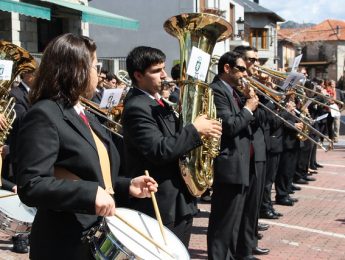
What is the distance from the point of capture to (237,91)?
4.89 meters

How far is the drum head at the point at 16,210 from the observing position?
13.3ft

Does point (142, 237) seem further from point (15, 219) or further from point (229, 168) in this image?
point (229, 168)

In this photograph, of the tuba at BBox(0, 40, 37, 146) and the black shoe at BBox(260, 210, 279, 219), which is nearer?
the tuba at BBox(0, 40, 37, 146)

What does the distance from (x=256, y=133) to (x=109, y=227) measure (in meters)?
3.09

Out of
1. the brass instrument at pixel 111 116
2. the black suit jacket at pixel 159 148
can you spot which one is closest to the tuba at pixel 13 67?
the brass instrument at pixel 111 116

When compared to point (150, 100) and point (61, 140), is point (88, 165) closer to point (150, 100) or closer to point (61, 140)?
point (61, 140)

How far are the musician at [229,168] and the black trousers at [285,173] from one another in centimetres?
357

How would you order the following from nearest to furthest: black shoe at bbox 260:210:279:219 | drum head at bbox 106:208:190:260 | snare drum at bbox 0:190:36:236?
drum head at bbox 106:208:190:260 → snare drum at bbox 0:190:36:236 → black shoe at bbox 260:210:279:219

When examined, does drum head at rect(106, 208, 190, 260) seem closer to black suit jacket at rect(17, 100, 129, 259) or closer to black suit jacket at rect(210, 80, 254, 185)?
black suit jacket at rect(17, 100, 129, 259)

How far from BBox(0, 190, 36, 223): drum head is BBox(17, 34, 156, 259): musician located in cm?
172

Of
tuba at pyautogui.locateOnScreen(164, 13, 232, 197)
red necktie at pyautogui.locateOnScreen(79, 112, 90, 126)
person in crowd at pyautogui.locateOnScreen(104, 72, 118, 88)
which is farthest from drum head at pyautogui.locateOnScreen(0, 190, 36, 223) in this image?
person in crowd at pyautogui.locateOnScreen(104, 72, 118, 88)

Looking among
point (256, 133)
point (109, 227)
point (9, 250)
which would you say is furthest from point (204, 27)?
point (9, 250)

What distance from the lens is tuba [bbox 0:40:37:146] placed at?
527 cm

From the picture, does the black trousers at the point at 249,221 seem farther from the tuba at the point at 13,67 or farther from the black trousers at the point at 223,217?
the tuba at the point at 13,67
